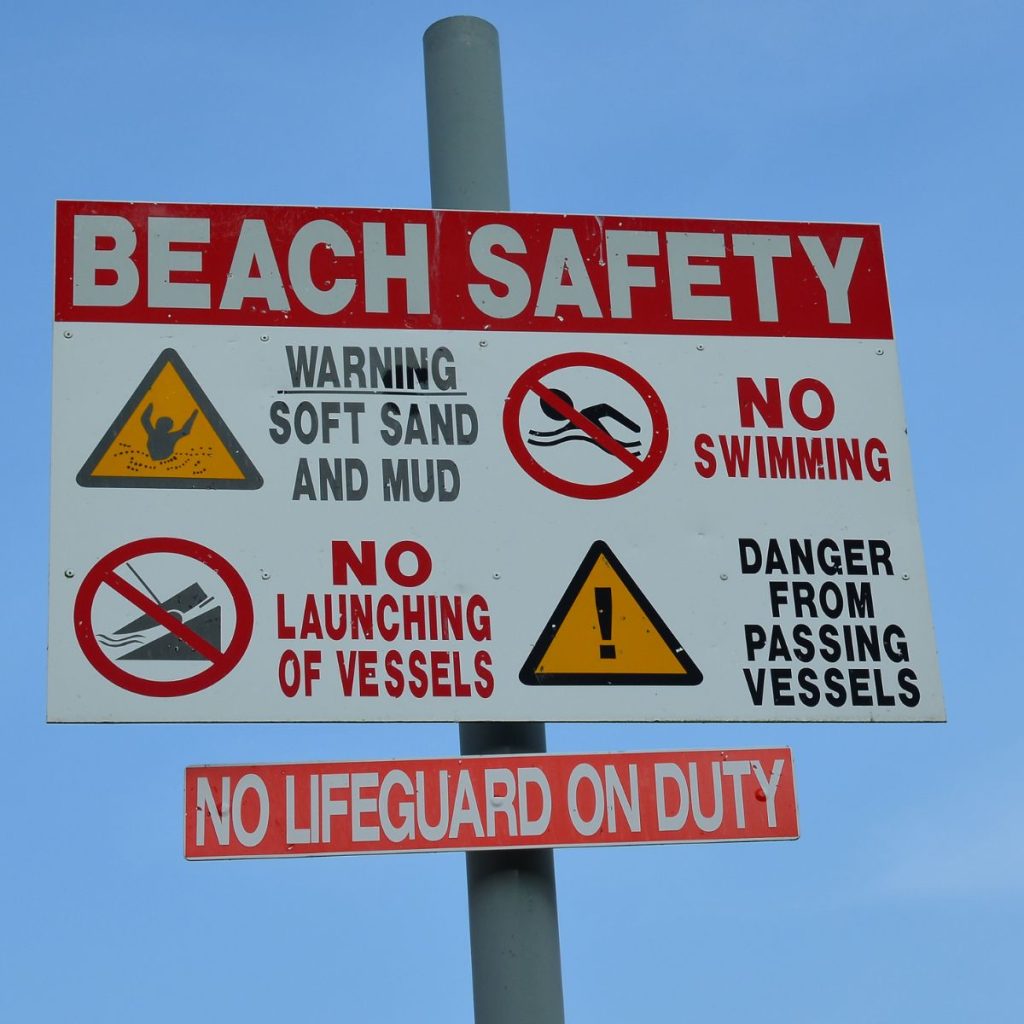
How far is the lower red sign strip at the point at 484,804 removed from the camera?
5980mm

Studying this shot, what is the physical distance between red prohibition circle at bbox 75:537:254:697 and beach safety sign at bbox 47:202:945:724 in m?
0.01

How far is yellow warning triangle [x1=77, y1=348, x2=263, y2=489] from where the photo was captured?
6.51 meters

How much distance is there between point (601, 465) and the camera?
269 inches

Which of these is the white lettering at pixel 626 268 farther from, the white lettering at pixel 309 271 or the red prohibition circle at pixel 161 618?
the red prohibition circle at pixel 161 618

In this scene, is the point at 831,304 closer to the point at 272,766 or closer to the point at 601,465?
the point at 601,465

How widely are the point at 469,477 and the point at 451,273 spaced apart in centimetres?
83

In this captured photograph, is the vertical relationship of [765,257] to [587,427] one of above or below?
above

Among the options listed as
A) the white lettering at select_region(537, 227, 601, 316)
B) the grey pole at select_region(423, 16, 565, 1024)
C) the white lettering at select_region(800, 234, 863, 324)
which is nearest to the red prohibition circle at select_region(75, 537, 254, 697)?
the grey pole at select_region(423, 16, 565, 1024)

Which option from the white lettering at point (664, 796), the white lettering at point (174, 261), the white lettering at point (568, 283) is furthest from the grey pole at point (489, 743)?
the white lettering at point (174, 261)

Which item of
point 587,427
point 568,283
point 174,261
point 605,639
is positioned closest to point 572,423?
point 587,427

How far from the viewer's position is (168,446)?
21.5 feet

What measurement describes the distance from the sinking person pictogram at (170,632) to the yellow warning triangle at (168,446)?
35cm

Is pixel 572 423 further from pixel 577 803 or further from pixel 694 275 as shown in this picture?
pixel 577 803

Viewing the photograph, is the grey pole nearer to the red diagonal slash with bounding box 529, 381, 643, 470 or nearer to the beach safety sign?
the beach safety sign
